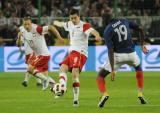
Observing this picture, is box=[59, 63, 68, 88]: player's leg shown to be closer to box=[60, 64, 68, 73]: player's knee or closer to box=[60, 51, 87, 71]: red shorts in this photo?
box=[60, 64, 68, 73]: player's knee

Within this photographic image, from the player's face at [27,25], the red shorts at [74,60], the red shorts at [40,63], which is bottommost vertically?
the red shorts at [40,63]

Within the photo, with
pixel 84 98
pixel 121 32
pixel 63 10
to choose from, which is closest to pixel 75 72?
pixel 121 32

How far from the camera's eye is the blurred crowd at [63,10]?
3341cm

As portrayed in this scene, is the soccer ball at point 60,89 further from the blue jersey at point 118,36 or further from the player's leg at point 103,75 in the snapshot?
the blue jersey at point 118,36

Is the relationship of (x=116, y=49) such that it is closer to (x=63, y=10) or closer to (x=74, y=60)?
(x=74, y=60)

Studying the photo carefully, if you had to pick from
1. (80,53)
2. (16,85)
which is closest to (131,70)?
(16,85)

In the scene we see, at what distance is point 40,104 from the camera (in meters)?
17.1

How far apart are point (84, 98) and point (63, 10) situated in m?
16.2

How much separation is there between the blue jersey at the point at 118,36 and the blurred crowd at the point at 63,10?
16447 millimetres

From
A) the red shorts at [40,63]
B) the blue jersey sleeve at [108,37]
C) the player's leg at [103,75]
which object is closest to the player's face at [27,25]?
the red shorts at [40,63]

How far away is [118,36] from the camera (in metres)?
16.5

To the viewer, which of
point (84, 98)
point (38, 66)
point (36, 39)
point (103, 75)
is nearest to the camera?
point (103, 75)

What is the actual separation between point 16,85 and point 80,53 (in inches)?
310

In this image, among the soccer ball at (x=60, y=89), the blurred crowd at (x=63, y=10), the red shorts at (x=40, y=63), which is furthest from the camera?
the blurred crowd at (x=63, y=10)
